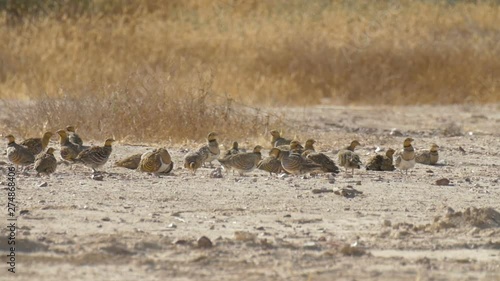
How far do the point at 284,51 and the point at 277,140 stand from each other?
12269 mm

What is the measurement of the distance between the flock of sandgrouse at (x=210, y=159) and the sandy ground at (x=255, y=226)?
0.49 feet

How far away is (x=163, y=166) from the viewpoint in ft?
48.1

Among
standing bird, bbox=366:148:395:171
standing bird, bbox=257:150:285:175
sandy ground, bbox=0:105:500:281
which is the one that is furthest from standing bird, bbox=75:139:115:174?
standing bird, bbox=366:148:395:171

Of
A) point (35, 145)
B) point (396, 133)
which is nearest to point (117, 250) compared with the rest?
point (35, 145)

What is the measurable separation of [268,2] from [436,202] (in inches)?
951

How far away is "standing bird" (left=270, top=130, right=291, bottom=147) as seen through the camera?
17.7 metres

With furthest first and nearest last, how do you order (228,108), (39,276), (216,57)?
(216,57)
(228,108)
(39,276)

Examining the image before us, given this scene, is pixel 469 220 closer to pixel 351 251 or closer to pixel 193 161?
pixel 351 251

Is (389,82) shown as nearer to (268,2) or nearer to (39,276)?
(268,2)

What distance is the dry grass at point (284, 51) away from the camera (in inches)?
1075

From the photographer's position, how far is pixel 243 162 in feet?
49.3

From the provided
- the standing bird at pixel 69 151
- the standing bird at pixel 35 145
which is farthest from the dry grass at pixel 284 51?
the standing bird at pixel 69 151

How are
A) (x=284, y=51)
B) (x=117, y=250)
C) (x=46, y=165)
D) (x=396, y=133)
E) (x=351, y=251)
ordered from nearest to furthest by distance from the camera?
(x=117, y=250) → (x=351, y=251) → (x=46, y=165) → (x=396, y=133) → (x=284, y=51)

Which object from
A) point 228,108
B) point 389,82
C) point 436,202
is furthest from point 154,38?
point 436,202
